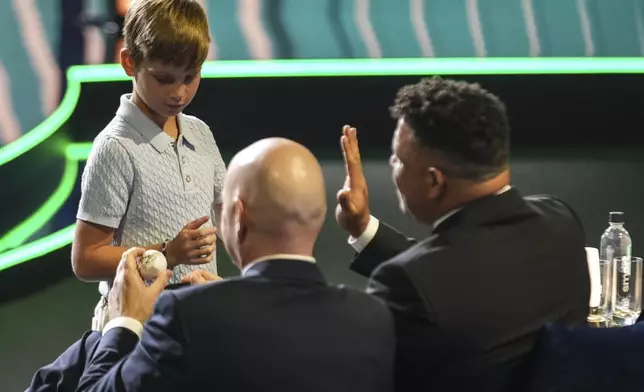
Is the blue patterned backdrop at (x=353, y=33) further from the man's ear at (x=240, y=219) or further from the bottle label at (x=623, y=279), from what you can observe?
the man's ear at (x=240, y=219)

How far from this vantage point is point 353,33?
322 cm

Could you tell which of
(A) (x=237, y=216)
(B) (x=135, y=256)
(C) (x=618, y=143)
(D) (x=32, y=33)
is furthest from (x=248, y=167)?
(C) (x=618, y=143)

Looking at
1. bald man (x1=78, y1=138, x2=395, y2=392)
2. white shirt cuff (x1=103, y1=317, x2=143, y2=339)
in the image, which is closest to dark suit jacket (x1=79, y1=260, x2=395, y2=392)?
bald man (x1=78, y1=138, x2=395, y2=392)

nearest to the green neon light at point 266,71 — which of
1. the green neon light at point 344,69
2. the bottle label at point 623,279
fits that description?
the green neon light at point 344,69

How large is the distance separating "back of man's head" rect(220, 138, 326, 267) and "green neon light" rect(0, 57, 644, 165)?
1938 millimetres

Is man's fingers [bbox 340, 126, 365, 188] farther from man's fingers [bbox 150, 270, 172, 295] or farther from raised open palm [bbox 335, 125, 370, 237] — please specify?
man's fingers [bbox 150, 270, 172, 295]

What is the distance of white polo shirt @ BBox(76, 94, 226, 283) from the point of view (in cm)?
162

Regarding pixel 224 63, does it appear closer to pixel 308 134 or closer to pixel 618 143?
pixel 308 134

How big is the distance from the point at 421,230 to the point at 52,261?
4.91 feet

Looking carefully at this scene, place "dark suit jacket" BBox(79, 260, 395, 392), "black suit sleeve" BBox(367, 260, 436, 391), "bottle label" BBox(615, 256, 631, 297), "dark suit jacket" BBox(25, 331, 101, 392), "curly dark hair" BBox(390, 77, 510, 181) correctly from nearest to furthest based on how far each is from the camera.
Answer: "dark suit jacket" BBox(79, 260, 395, 392) < "black suit sleeve" BBox(367, 260, 436, 391) < "curly dark hair" BBox(390, 77, 510, 181) < "dark suit jacket" BBox(25, 331, 101, 392) < "bottle label" BBox(615, 256, 631, 297)

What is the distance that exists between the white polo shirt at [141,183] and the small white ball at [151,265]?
161mm

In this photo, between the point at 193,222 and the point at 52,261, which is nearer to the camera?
the point at 193,222

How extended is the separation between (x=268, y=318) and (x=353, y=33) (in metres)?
2.23

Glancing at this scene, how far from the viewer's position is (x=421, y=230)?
10.9 feet
